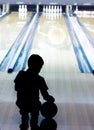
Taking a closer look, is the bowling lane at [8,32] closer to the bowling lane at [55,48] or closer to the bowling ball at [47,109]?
the bowling lane at [55,48]

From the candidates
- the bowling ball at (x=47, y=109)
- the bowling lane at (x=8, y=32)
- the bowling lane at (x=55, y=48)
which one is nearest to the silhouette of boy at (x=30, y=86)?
the bowling ball at (x=47, y=109)

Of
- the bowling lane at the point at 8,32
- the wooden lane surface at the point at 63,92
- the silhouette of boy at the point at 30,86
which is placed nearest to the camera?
the silhouette of boy at the point at 30,86

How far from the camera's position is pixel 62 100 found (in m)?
3.94

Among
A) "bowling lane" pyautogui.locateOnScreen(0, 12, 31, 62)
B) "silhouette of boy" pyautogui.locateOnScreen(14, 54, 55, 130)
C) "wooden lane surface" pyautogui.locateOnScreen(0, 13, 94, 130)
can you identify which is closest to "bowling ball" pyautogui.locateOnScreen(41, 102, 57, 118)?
"silhouette of boy" pyautogui.locateOnScreen(14, 54, 55, 130)

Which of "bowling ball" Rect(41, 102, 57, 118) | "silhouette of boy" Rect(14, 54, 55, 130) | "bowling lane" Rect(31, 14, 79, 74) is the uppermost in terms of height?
"silhouette of boy" Rect(14, 54, 55, 130)

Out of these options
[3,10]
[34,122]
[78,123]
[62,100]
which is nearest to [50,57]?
[62,100]

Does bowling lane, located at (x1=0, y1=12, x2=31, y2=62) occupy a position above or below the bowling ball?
below

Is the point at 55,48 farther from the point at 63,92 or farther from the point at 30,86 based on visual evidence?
the point at 30,86

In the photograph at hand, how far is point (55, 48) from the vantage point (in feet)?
22.8

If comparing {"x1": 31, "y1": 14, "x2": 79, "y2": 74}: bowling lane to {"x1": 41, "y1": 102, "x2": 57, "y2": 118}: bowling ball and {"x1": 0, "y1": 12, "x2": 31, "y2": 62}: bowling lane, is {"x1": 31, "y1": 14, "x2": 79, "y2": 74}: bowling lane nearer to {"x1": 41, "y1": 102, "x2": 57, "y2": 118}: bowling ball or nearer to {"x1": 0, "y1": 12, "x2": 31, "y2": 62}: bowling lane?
{"x1": 0, "y1": 12, "x2": 31, "y2": 62}: bowling lane

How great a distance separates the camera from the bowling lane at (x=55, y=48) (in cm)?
553

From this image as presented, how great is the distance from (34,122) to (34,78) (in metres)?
0.37

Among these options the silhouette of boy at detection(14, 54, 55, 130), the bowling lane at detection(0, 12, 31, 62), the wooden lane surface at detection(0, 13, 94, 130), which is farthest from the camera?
the bowling lane at detection(0, 12, 31, 62)

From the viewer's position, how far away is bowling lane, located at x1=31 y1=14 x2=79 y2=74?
218 inches
